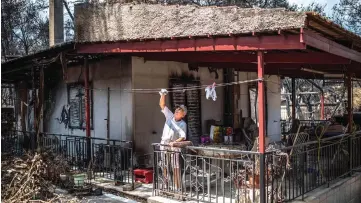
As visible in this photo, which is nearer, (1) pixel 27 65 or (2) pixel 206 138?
(2) pixel 206 138

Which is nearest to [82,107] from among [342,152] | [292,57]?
[292,57]

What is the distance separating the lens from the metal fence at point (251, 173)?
248 inches

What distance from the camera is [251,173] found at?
6.76 metres

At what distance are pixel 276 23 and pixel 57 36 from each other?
31.1ft

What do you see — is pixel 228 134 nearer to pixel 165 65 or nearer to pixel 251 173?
pixel 165 65

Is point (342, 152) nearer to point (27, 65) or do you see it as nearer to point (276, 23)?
point (276, 23)

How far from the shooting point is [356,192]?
9.16 metres

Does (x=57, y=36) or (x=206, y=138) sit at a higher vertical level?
(x=57, y=36)

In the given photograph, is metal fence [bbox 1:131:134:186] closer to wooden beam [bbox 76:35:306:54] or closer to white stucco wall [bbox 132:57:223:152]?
white stucco wall [bbox 132:57:223:152]

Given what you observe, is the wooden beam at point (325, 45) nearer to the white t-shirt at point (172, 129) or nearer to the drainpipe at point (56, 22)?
the white t-shirt at point (172, 129)

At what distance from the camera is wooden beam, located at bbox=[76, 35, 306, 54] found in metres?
5.82

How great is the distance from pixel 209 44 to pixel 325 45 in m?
1.88

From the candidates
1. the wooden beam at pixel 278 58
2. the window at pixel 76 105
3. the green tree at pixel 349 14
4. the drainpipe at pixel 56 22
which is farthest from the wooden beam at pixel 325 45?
the green tree at pixel 349 14

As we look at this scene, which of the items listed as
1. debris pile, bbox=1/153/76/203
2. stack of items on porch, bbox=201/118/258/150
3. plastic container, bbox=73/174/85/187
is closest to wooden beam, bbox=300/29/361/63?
stack of items on porch, bbox=201/118/258/150
